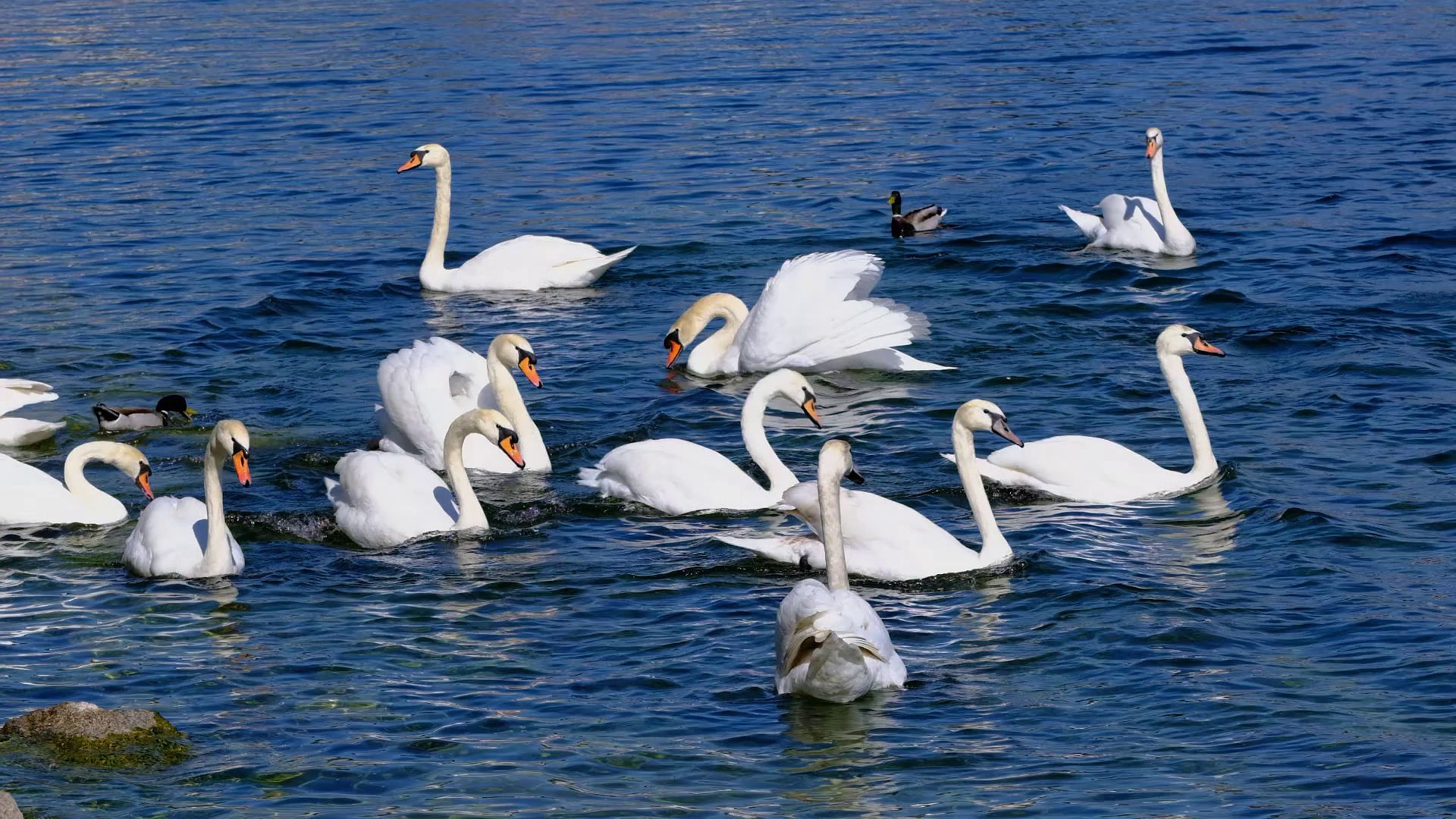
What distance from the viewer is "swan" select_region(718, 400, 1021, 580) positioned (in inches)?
378

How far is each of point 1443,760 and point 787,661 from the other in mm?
2506

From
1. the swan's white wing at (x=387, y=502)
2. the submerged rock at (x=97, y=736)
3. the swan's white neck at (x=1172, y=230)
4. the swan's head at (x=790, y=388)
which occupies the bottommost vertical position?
the submerged rock at (x=97, y=736)

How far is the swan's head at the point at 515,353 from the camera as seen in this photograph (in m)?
12.5

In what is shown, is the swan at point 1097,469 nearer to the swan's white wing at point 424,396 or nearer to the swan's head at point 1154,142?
the swan's white wing at point 424,396

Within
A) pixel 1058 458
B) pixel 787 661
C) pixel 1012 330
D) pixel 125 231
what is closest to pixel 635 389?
pixel 1012 330

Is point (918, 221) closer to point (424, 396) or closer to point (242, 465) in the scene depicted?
point (424, 396)

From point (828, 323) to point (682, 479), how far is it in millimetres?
3393

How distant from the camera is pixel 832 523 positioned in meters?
9.03

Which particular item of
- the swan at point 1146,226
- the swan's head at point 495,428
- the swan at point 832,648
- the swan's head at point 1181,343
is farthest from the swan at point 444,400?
the swan at point 1146,226

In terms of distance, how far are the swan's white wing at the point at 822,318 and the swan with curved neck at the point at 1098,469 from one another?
265cm

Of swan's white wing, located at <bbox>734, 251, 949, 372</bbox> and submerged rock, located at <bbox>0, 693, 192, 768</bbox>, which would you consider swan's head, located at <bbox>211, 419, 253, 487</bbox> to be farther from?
swan's white wing, located at <bbox>734, 251, 949, 372</bbox>

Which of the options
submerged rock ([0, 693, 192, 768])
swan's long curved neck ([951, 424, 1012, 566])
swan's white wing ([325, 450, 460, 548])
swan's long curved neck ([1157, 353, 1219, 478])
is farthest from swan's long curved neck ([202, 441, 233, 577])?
swan's long curved neck ([1157, 353, 1219, 478])

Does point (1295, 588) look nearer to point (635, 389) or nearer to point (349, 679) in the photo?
point (349, 679)

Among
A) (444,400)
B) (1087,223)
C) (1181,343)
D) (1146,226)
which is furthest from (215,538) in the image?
(1087,223)
